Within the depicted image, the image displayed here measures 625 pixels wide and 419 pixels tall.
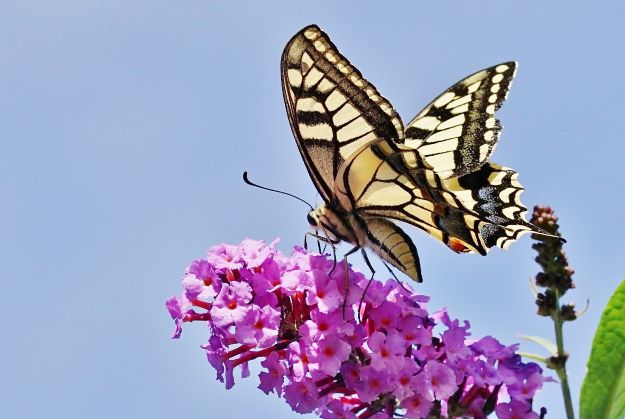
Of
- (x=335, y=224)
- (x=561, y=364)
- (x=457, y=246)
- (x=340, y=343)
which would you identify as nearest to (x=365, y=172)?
(x=335, y=224)

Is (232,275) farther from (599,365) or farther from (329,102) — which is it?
(599,365)

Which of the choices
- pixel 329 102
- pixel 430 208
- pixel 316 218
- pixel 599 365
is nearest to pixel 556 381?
pixel 599 365

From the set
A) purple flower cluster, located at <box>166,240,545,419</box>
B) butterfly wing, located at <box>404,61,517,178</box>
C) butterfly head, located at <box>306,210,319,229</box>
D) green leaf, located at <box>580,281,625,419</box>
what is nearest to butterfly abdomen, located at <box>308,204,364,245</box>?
butterfly head, located at <box>306,210,319,229</box>

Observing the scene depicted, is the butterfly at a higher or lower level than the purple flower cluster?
higher

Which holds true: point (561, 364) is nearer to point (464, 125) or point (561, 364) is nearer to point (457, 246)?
point (457, 246)

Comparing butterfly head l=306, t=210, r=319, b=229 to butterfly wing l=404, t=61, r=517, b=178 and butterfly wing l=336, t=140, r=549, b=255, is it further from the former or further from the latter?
butterfly wing l=404, t=61, r=517, b=178

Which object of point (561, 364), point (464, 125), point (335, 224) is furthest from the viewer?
point (464, 125)

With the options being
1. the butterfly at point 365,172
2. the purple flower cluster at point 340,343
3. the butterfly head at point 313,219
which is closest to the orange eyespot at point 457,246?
the butterfly at point 365,172
